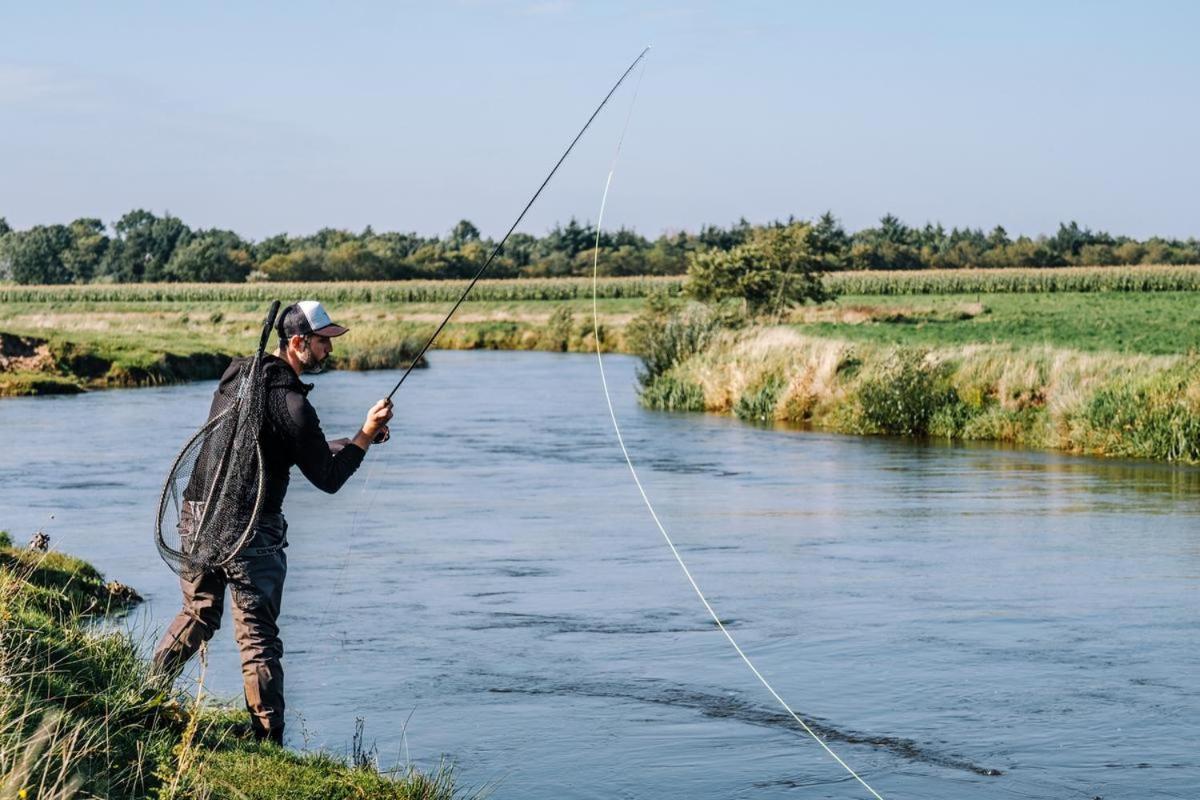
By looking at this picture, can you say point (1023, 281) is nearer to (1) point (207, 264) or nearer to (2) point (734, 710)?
(1) point (207, 264)

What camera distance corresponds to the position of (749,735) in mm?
9359

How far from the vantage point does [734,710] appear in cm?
993

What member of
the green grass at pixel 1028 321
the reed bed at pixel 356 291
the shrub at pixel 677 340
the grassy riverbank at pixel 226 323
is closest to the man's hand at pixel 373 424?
the green grass at pixel 1028 321

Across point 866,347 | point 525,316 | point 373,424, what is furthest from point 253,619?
point 525,316

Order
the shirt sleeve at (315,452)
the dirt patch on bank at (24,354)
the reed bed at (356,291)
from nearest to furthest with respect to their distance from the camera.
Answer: the shirt sleeve at (315,452) < the dirt patch on bank at (24,354) < the reed bed at (356,291)

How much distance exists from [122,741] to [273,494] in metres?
1.20

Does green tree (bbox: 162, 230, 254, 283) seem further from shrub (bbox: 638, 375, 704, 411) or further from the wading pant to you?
the wading pant

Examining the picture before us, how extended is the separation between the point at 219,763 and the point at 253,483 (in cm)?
118

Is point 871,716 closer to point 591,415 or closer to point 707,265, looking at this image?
point 591,415

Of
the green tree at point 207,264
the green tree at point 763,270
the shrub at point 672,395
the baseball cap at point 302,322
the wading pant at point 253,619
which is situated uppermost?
the green tree at point 207,264

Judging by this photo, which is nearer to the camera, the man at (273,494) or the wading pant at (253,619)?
the man at (273,494)

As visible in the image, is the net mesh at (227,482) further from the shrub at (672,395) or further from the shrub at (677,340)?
the shrub at (677,340)

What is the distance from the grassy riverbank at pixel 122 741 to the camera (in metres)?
5.97

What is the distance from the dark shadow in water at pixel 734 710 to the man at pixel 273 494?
3193 millimetres
